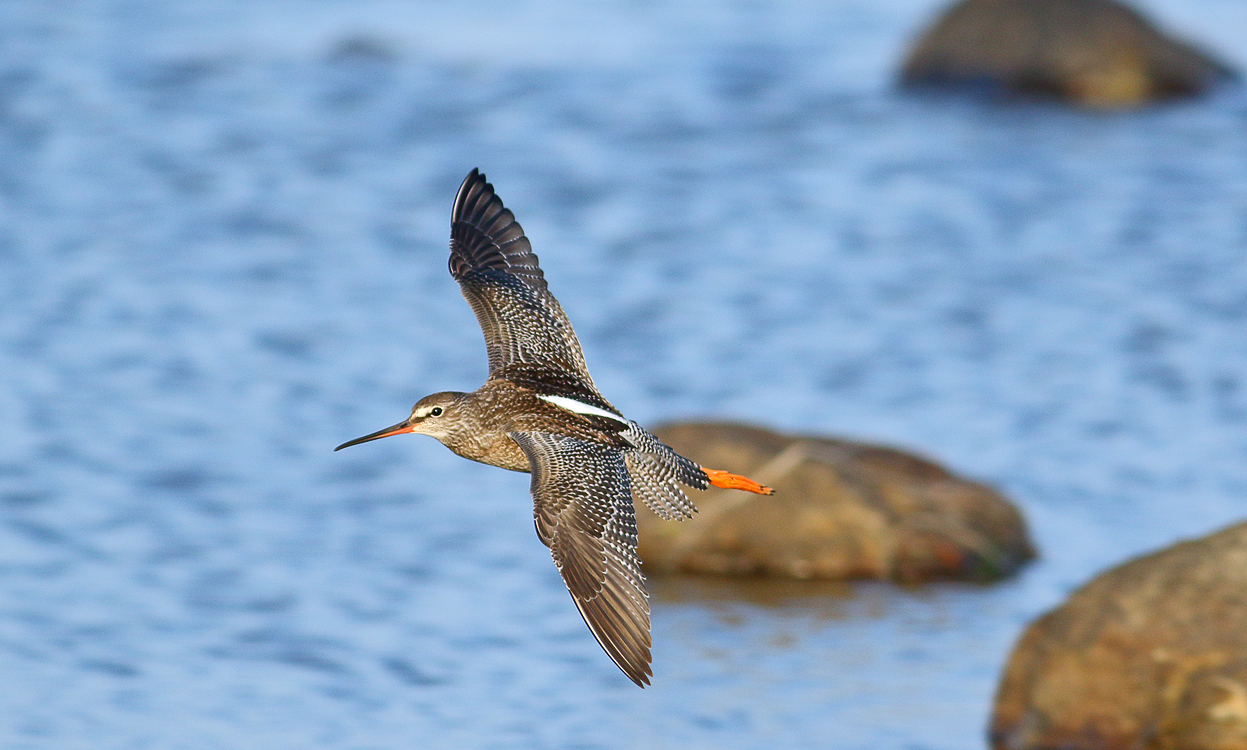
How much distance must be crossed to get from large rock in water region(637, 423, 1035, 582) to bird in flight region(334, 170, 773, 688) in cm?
398

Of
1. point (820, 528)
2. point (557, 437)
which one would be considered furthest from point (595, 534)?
point (820, 528)

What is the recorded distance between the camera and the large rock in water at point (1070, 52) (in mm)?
23672

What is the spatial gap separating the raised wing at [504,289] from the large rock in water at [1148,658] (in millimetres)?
3062

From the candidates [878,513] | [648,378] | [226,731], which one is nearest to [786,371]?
[648,378]

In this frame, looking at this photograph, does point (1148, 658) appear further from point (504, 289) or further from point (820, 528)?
point (504, 289)

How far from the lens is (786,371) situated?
55.3 feet

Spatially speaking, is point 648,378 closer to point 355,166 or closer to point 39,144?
point 355,166

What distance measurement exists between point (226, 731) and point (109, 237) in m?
10.4

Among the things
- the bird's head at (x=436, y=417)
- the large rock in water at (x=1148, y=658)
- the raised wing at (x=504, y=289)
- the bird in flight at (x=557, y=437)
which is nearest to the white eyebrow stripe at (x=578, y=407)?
the bird in flight at (x=557, y=437)

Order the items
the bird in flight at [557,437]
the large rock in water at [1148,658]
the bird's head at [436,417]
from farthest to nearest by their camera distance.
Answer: the large rock in water at [1148,658], the bird's head at [436,417], the bird in flight at [557,437]

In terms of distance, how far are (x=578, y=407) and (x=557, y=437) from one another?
0.88ft

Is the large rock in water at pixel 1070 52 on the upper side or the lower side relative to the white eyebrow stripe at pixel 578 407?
upper

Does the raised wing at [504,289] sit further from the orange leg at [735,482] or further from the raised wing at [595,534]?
the raised wing at [595,534]

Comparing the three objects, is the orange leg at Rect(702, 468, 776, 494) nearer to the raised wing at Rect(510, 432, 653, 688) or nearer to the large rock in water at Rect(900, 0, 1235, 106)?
the raised wing at Rect(510, 432, 653, 688)
